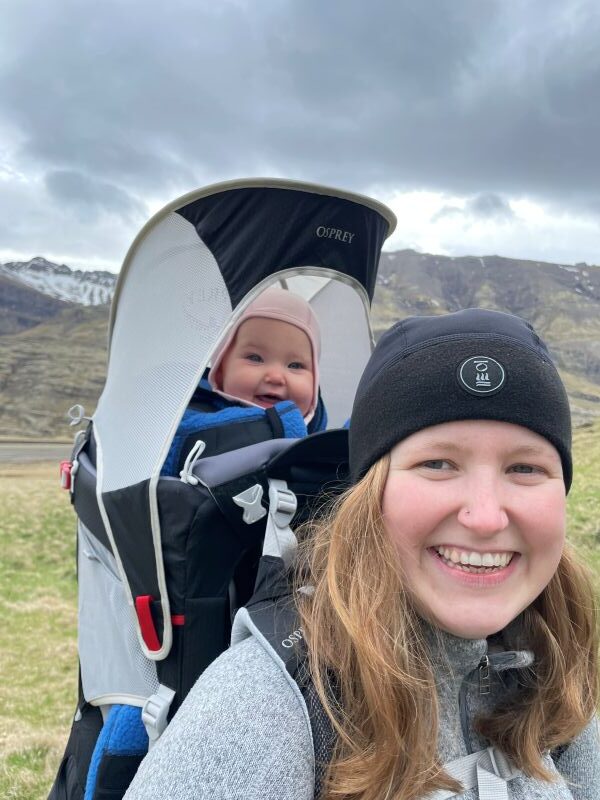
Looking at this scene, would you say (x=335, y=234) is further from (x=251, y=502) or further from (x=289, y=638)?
(x=289, y=638)

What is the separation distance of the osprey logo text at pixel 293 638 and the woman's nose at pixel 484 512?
0.51 meters

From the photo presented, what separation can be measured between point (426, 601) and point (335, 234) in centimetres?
184

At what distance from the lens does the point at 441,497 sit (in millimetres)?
1623

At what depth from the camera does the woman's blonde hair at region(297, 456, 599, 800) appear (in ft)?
5.09

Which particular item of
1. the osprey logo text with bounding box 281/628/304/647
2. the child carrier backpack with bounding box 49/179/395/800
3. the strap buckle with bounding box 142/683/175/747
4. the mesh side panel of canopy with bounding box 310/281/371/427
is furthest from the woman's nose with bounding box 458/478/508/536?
the mesh side panel of canopy with bounding box 310/281/371/427

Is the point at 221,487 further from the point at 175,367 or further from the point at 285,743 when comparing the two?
the point at 285,743

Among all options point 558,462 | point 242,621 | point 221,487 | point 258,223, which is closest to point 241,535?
point 221,487

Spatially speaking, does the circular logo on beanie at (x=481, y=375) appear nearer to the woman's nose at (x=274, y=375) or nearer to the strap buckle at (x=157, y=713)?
the strap buckle at (x=157, y=713)

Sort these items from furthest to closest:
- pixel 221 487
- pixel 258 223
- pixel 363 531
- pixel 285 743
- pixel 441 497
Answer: pixel 258 223 → pixel 221 487 → pixel 363 531 → pixel 441 497 → pixel 285 743

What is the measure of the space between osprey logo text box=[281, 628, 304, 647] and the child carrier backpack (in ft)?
0.72

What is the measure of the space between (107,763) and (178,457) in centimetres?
114

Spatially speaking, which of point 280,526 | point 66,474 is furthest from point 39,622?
point 280,526

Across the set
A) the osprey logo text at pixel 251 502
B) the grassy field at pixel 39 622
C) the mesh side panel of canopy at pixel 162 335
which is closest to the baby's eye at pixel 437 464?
the osprey logo text at pixel 251 502

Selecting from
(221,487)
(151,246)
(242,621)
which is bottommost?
(242,621)
